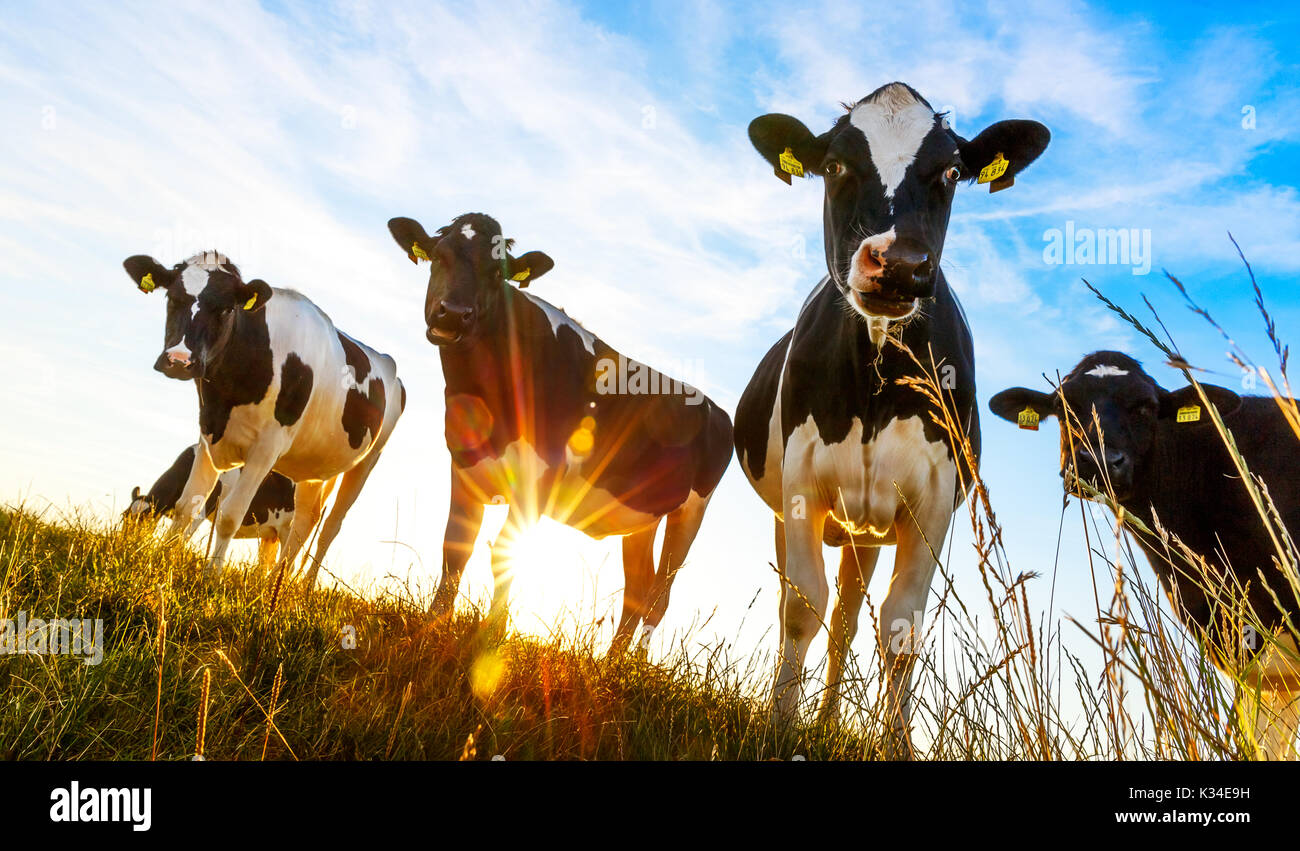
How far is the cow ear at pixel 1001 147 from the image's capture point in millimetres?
4754

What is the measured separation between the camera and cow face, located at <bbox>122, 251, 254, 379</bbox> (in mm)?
7688

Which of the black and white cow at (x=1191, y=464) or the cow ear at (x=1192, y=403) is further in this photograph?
the cow ear at (x=1192, y=403)

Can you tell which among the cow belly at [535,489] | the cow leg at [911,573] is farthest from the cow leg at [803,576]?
the cow belly at [535,489]

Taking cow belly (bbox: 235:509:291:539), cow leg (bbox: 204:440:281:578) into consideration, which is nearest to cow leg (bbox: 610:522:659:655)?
cow leg (bbox: 204:440:281:578)

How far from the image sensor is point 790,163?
16.3 ft

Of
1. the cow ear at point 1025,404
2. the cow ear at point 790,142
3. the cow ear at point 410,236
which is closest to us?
the cow ear at point 790,142

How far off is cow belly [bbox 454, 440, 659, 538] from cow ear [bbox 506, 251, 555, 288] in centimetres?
152

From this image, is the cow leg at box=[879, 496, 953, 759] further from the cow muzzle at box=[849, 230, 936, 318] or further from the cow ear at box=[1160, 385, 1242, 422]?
the cow ear at box=[1160, 385, 1242, 422]

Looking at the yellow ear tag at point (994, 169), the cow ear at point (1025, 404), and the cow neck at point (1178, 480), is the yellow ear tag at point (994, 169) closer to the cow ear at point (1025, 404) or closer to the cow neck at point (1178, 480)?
the cow ear at point (1025, 404)

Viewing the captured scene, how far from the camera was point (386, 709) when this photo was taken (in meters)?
3.09

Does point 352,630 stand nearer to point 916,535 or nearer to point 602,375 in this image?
point 916,535

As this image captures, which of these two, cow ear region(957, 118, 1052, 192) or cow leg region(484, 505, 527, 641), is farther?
cow leg region(484, 505, 527, 641)

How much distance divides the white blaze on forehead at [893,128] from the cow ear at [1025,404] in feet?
10.1
